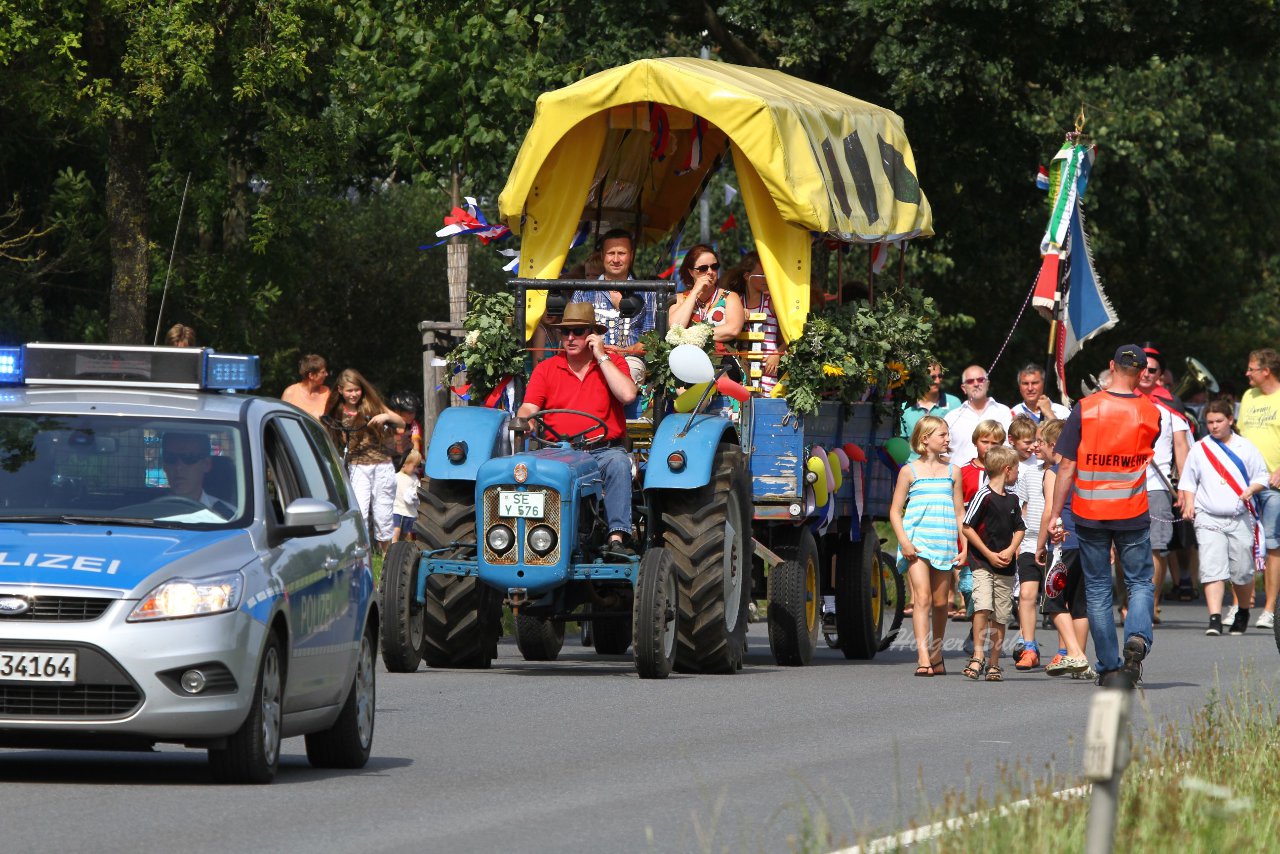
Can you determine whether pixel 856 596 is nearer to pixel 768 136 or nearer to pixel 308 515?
pixel 768 136

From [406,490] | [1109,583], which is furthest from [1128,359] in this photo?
[406,490]

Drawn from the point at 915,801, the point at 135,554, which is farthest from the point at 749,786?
the point at 135,554

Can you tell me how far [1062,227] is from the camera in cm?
2402

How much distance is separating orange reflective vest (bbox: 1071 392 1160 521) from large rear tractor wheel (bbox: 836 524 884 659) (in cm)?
365

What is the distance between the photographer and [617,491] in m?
15.7

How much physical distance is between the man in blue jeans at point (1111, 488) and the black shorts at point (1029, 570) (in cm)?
145

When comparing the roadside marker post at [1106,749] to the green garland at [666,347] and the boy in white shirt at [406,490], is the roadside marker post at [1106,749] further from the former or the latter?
the boy in white shirt at [406,490]

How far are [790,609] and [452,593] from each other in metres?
2.41

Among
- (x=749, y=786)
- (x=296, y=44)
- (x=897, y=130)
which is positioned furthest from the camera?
(x=296, y=44)

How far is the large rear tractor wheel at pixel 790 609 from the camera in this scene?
17125mm

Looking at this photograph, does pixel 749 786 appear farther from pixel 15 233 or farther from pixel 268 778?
pixel 15 233

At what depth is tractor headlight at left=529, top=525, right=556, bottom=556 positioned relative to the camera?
15.1m

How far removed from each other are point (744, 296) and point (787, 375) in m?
1.28

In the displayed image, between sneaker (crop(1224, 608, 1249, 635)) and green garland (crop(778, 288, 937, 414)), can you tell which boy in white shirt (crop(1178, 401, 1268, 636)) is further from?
green garland (crop(778, 288, 937, 414))
